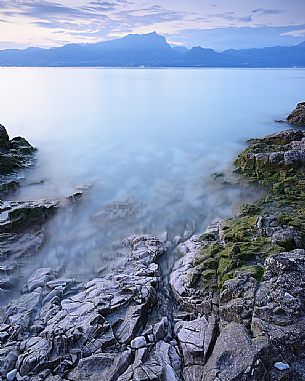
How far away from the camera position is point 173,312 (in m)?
6.29

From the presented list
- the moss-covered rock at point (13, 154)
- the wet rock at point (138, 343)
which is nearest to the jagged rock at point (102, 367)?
the wet rock at point (138, 343)

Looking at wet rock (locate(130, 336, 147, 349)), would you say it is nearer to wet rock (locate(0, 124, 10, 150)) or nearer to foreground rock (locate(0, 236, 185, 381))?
foreground rock (locate(0, 236, 185, 381))

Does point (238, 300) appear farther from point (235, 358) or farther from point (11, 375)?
point (11, 375)

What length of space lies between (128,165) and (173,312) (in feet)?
29.9

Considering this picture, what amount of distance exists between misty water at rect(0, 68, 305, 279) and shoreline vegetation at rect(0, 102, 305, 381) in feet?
2.48

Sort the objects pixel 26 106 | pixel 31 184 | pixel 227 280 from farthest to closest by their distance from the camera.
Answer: pixel 26 106 → pixel 31 184 → pixel 227 280

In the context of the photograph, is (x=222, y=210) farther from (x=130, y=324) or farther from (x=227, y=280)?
(x=130, y=324)

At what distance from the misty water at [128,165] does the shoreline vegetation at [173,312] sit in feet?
2.48

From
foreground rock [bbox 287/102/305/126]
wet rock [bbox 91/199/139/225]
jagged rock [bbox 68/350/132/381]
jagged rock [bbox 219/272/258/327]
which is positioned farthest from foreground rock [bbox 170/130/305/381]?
foreground rock [bbox 287/102/305/126]

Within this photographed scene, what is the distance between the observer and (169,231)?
9250 mm

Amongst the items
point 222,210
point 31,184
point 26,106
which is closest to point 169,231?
point 222,210

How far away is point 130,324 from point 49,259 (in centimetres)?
316

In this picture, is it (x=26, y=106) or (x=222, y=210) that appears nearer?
(x=222, y=210)

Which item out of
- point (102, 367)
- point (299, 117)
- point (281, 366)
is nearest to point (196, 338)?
point (281, 366)
